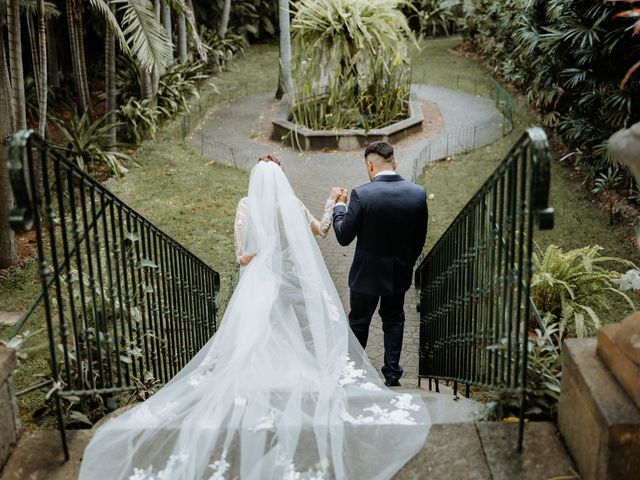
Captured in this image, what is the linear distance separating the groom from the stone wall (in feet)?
8.22

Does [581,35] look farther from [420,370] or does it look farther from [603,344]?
[603,344]

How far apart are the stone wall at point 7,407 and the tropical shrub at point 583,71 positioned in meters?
7.81

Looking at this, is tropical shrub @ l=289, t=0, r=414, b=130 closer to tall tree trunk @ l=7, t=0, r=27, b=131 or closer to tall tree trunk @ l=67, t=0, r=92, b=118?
tall tree trunk @ l=67, t=0, r=92, b=118

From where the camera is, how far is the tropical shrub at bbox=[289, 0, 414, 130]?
1334cm

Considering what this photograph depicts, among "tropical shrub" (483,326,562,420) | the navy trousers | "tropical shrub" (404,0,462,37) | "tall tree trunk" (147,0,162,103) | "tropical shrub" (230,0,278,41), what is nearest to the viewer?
"tropical shrub" (483,326,562,420)

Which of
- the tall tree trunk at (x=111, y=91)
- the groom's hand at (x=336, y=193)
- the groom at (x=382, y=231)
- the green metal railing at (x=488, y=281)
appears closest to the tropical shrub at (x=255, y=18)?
the tall tree trunk at (x=111, y=91)

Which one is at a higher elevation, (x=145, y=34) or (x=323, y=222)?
(x=145, y=34)

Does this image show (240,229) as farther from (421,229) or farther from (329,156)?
(329,156)

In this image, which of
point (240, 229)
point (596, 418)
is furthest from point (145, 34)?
point (596, 418)

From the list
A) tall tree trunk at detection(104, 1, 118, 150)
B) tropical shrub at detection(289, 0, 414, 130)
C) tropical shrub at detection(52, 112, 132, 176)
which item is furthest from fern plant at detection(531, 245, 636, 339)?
tall tree trunk at detection(104, 1, 118, 150)

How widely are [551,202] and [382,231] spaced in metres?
6.02

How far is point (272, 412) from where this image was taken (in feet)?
11.3

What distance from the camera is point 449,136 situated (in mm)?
13547

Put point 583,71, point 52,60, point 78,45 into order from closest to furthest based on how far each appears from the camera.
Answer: point 583,71 < point 78,45 < point 52,60
